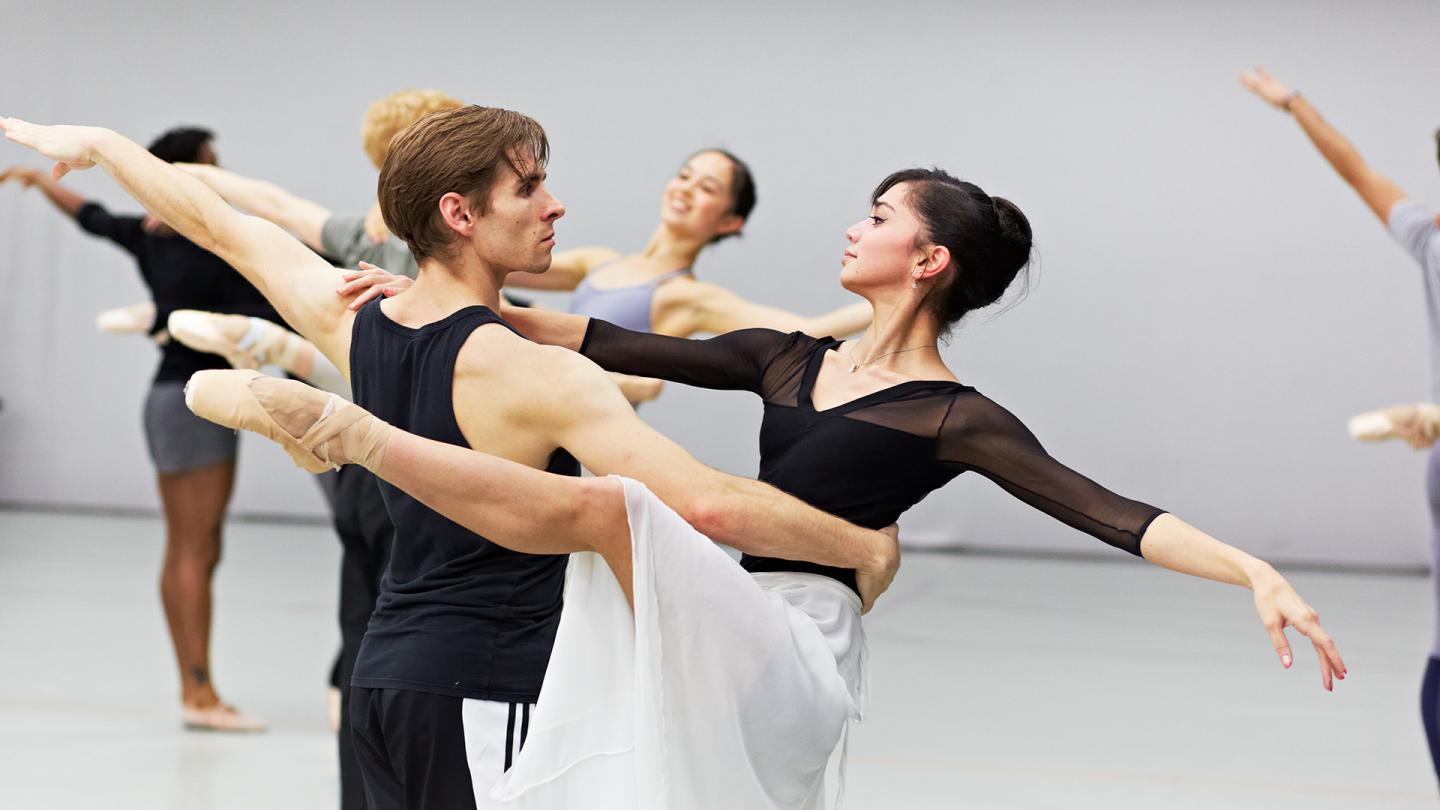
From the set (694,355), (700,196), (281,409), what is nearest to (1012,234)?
(694,355)

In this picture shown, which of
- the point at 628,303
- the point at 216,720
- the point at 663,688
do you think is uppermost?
the point at 628,303

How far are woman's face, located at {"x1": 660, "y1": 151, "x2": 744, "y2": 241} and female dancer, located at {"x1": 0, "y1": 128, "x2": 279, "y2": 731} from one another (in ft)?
4.41

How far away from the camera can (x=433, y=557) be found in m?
1.96

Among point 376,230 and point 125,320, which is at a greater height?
point 376,230

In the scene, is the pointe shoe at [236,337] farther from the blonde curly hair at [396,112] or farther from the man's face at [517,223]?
the man's face at [517,223]

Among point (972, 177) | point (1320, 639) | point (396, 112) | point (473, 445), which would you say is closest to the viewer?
point (1320, 639)

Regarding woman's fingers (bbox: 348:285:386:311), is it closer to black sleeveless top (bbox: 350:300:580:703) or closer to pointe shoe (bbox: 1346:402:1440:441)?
black sleeveless top (bbox: 350:300:580:703)

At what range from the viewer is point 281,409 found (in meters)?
1.63

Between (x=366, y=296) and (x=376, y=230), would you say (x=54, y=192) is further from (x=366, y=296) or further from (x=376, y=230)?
(x=366, y=296)

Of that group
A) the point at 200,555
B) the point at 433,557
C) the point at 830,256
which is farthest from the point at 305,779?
the point at 830,256

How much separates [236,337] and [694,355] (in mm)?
1064

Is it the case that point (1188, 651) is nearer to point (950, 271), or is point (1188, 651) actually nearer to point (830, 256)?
point (830, 256)

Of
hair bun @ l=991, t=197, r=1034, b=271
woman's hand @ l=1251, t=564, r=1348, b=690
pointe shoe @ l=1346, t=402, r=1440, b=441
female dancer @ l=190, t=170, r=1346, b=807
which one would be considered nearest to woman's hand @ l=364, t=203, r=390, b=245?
female dancer @ l=190, t=170, r=1346, b=807

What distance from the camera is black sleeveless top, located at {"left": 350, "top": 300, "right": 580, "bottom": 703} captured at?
189 cm
